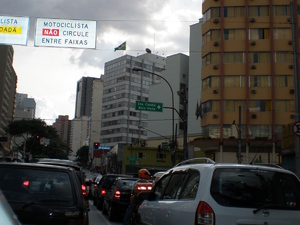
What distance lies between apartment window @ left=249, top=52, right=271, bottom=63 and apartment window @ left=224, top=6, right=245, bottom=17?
4.78 meters

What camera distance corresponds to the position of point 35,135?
244 feet

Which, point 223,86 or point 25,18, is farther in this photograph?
point 223,86

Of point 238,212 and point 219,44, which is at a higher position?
point 219,44

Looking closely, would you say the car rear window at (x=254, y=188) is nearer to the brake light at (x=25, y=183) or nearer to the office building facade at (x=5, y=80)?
the brake light at (x=25, y=183)

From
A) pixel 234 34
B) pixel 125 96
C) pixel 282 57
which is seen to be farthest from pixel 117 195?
pixel 125 96

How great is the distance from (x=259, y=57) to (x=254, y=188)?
137 ft

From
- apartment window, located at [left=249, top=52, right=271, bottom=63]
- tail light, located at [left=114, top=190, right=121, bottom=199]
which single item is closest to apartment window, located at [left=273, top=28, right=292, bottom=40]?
apartment window, located at [left=249, top=52, right=271, bottom=63]

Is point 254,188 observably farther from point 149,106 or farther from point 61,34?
point 149,106

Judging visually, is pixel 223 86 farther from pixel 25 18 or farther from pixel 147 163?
pixel 25 18

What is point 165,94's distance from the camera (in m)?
77.1

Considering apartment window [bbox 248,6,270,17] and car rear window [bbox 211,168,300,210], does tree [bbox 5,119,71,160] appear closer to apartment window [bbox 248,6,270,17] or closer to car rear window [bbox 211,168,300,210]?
apartment window [bbox 248,6,270,17]

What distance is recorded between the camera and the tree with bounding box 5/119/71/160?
244 ft

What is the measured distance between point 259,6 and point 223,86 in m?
10.1

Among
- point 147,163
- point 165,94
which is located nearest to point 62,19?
point 147,163
